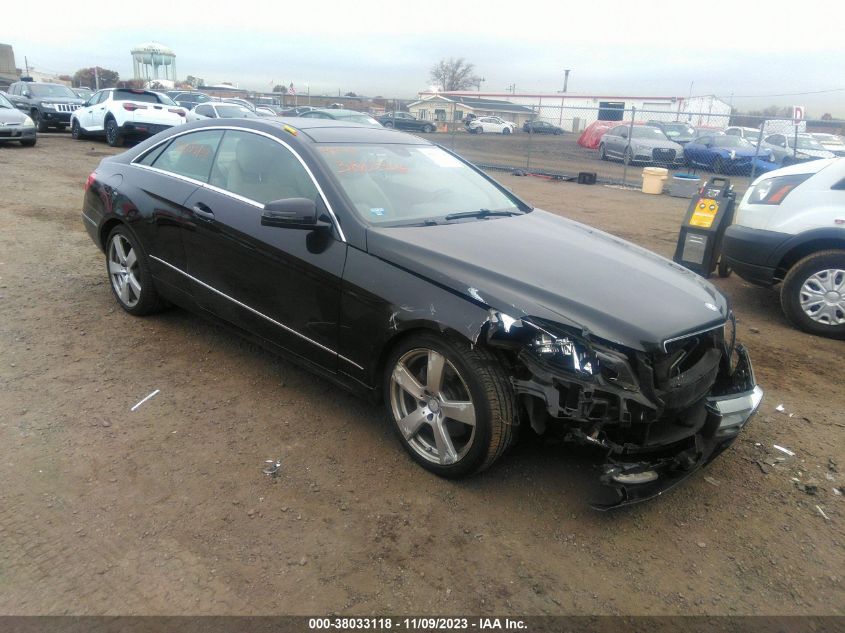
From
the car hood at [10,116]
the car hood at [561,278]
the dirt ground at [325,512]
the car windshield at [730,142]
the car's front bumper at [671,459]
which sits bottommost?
the dirt ground at [325,512]

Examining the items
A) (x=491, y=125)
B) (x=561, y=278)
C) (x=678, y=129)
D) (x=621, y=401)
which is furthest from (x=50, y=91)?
(x=491, y=125)

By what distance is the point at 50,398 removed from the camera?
3.70 metres

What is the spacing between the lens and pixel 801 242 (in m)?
5.25

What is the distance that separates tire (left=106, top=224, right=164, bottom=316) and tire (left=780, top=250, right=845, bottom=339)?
5135 mm

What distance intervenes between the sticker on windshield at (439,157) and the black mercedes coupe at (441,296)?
Result: 0.02m

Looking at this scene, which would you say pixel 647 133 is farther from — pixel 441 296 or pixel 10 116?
pixel 441 296

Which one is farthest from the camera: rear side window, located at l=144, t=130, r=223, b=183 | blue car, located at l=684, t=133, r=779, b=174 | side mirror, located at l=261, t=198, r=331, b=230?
blue car, located at l=684, t=133, r=779, b=174

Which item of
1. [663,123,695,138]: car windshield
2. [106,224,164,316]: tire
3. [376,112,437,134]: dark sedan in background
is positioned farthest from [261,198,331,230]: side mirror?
[376,112,437,134]: dark sedan in background

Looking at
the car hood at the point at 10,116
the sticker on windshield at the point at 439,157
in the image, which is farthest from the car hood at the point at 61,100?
the sticker on windshield at the point at 439,157

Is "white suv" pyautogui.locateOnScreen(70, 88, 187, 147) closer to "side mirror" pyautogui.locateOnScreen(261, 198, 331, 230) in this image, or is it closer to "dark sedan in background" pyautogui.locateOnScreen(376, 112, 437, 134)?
"dark sedan in background" pyautogui.locateOnScreen(376, 112, 437, 134)

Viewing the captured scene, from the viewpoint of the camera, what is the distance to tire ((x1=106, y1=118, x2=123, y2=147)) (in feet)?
56.2

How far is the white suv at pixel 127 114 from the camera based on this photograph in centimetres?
1680

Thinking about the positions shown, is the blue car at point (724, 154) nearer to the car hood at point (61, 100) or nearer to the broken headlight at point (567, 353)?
the broken headlight at point (567, 353)

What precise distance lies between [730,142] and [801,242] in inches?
617
